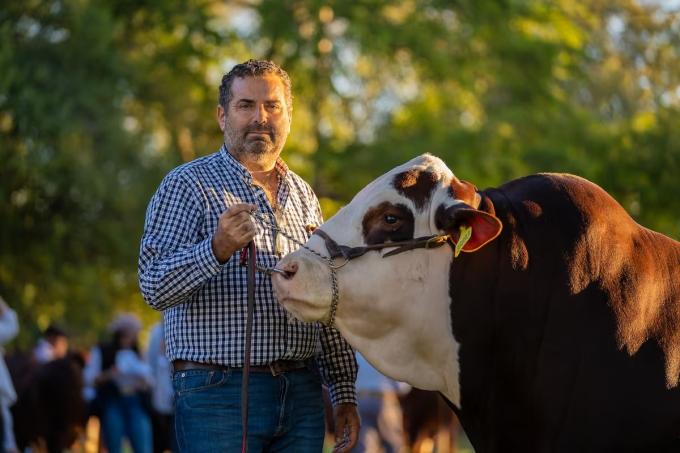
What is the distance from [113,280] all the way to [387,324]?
2162 cm

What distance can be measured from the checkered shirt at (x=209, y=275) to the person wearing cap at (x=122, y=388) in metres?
8.76

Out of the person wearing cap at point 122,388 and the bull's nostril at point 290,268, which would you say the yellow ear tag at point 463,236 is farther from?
the person wearing cap at point 122,388

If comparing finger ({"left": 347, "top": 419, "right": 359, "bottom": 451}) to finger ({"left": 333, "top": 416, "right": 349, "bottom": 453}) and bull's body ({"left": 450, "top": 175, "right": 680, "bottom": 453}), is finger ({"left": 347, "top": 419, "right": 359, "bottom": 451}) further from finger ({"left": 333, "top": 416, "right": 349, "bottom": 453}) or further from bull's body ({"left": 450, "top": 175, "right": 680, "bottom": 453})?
bull's body ({"left": 450, "top": 175, "right": 680, "bottom": 453})

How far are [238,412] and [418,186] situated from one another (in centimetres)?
117

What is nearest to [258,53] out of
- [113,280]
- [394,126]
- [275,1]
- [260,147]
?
[275,1]

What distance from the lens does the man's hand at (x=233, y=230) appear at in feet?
15.3

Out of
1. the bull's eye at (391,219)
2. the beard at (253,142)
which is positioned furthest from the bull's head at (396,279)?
the beard at (253,142)

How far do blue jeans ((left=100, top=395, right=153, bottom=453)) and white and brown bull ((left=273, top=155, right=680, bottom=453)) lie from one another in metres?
9.30

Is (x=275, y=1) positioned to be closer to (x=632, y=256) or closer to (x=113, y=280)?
(x=113, y=280)

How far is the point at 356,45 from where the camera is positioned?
23109 mm

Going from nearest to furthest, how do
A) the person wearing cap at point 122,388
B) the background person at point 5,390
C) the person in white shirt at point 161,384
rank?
the background person at point 5,390 < the person in white shirt at point 161,384 < the person wearing cap at point 122,388

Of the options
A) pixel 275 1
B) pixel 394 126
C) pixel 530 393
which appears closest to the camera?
pixel 530 393

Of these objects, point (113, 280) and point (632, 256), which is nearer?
point (632, 256)

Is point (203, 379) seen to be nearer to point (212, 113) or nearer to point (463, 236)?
point (463, 236)
